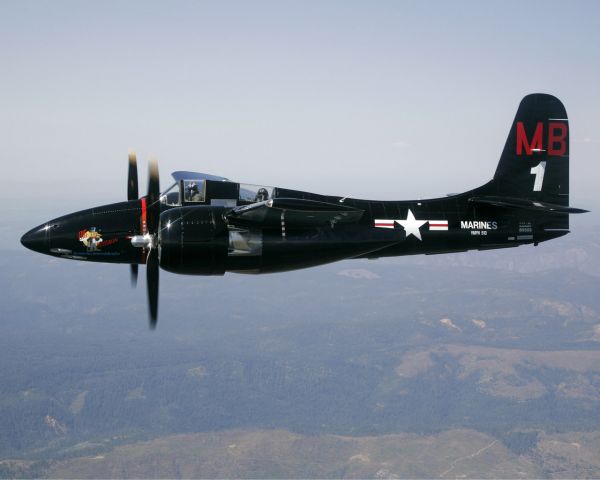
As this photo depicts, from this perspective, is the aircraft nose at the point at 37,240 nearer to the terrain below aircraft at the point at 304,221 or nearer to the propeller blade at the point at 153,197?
the terrain below aircraft at the point at 304,221

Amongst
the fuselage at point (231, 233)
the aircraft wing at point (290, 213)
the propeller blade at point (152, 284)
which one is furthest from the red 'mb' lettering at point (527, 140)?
the propeller blade at point (152, 284)

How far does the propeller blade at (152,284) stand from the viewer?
26.7 meters

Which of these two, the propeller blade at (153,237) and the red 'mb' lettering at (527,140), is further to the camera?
the red 'mb' lettering at (527,140)

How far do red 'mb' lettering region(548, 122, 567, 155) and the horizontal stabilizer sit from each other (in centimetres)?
304

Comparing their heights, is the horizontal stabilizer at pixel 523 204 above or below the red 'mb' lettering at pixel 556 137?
below

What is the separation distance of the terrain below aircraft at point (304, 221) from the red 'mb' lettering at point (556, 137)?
0.18 ft

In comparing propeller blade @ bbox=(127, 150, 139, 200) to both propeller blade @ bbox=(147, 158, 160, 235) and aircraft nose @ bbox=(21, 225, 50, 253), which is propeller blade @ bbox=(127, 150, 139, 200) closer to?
propeller blade @ bbox=(147, 158, 160, 235)

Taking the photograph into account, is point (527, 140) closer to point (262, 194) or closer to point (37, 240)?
point (262, 194)

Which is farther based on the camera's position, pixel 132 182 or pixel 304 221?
pixel 132 182

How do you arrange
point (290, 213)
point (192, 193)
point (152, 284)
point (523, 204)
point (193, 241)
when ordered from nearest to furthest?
1. point (152, 284)
2. point (193, 241)
3. point (290, 213)
4. point (192, 193)
5. point (523, 204)

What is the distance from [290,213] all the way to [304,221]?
3.20 ft

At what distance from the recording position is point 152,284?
1085 inches

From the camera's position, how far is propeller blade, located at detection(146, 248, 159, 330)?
87.5 ft

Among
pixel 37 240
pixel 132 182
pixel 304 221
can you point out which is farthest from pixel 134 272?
pixel 304 221
